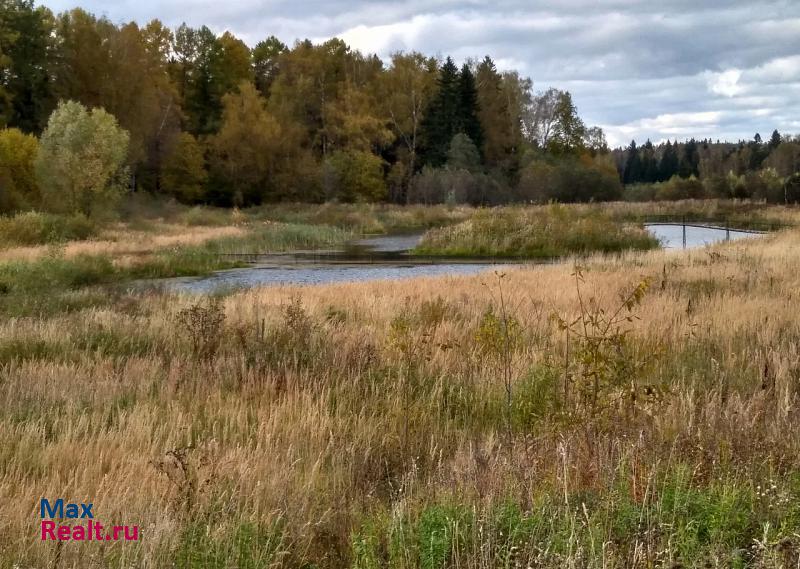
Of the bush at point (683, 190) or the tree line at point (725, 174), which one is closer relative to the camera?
the tree line at point (725, 174)

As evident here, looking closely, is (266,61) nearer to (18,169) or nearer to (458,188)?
(458,188)

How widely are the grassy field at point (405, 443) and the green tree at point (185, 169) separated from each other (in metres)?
47.8

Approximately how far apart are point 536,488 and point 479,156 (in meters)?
63.6

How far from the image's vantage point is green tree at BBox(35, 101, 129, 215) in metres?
33.9

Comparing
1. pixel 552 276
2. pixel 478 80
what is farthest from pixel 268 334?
pixel 478 80

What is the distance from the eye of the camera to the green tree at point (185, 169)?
5412 centimetres

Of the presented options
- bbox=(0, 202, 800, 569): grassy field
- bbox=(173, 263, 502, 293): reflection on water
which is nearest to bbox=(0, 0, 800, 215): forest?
bbox=(173, 263, 502, 293): reflection on water

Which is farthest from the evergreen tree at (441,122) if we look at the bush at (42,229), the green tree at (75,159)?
the bush at (42,229)

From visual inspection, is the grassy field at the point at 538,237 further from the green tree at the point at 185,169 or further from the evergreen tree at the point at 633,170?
the evergreen tree at the point at 633,170

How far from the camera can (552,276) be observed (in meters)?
15.7

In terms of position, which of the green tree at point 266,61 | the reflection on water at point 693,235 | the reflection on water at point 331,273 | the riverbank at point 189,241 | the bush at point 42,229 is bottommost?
the reflection on water at point 331,273

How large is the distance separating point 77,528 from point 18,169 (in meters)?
40.1

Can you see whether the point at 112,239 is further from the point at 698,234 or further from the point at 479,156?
the point at 479,156

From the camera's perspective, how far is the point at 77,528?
327 centimetres
